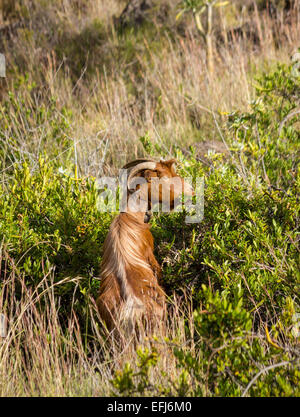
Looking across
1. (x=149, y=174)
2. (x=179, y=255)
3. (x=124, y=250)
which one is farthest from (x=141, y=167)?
(x=179, y=255)

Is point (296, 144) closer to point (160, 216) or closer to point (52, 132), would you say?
point (160, 216)

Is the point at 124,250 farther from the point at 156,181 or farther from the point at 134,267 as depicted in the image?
the point at 156,181

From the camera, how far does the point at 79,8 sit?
11148 mm

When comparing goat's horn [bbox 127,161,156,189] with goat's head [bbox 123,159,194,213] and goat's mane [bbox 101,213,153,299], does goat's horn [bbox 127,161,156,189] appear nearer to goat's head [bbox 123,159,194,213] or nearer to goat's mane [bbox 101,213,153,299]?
goat's head [bbox 123,159,194,213]

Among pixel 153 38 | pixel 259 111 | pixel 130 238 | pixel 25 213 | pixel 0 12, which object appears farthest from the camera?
pixel 0 12

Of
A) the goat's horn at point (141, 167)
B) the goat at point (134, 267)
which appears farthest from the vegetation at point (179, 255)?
the goat's horn at point (141, 167)

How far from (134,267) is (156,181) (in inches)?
29.1

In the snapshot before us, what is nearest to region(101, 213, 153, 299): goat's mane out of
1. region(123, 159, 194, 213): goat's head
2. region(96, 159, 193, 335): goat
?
region(96, 159, 193, 335): goat

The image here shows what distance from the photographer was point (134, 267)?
3414mm

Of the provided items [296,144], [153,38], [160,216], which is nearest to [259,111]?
[296,144]

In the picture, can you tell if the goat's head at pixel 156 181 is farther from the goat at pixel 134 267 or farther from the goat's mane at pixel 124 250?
the goat's mane at pixel 124 250

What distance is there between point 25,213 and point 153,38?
7372 mm
